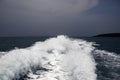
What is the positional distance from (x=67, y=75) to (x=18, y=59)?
3.07m

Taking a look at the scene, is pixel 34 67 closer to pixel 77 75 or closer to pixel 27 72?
pixel 27 72

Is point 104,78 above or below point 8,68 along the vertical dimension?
below

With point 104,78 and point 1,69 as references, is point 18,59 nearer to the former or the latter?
point 1,69

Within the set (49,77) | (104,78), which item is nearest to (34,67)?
(49,77)

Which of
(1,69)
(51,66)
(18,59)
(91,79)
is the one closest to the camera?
(1,69)

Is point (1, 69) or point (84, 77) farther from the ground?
point (1, 69)

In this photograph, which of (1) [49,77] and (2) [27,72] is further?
(2) [27,72]

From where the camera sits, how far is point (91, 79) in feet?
30.7

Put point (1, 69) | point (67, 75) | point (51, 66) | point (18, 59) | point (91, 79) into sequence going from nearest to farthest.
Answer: point (1, 69) → point (91, 79) → point (67, 75) → point (18, 59) → point (51, 66)

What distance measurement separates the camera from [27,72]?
10.5m

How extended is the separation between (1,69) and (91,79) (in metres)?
4.17

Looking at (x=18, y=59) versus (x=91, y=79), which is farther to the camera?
(x=18, y=59)

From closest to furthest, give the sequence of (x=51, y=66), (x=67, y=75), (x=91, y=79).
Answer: (x=91, y=79) < (x=67, y=75) < (x=51, y=66)

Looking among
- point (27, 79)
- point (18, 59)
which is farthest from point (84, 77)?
point (18, 59)
